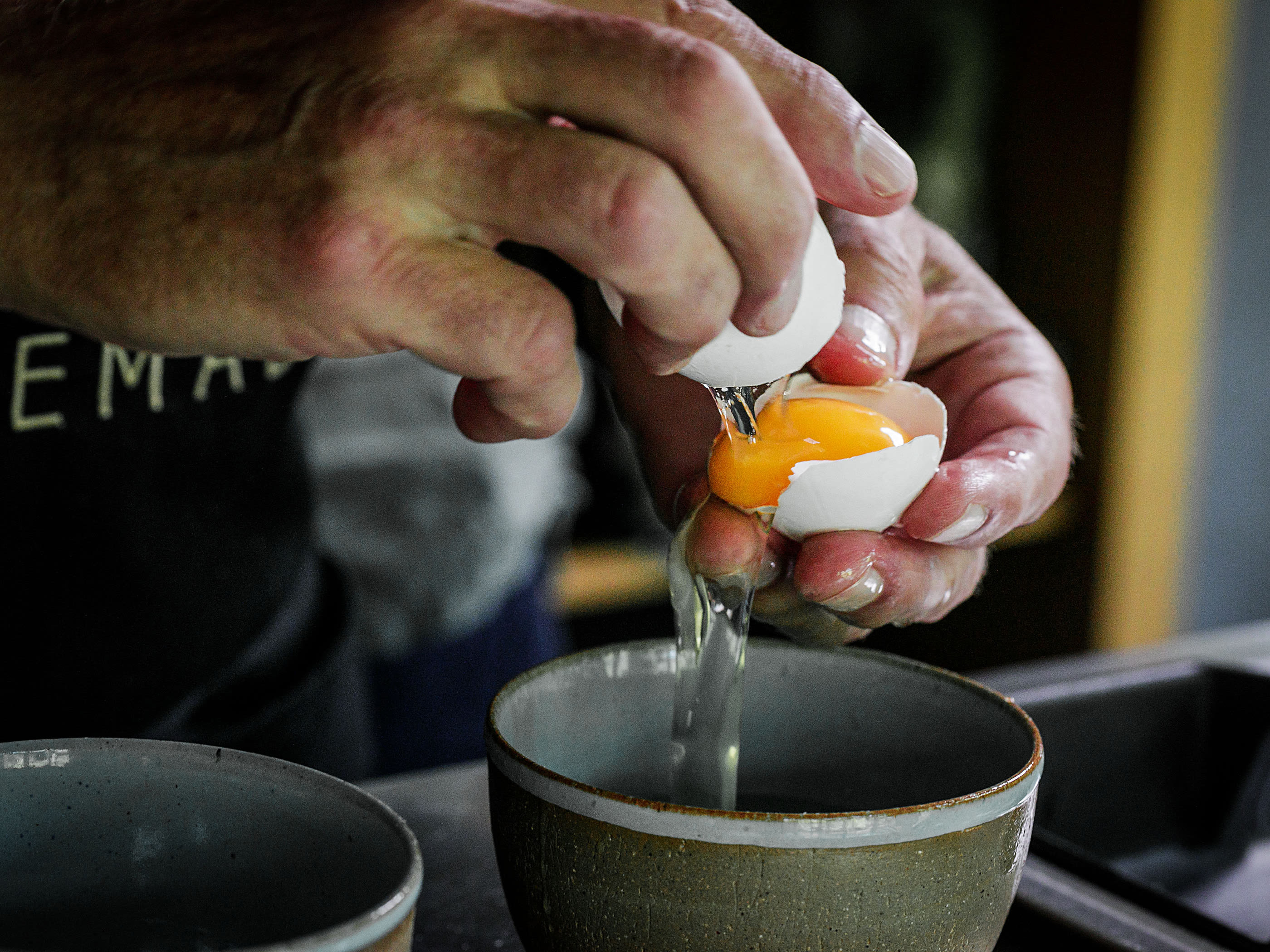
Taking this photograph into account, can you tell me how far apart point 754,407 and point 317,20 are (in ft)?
1.08

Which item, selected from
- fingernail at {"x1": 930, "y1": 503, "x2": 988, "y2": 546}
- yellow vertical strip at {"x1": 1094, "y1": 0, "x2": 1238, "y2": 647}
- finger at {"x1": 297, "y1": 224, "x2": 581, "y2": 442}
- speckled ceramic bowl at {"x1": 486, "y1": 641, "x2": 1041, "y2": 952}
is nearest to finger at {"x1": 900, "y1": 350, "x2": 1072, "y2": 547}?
fingernail at {"x1": 930, "y1": 503, "x2": 988, "y2": 546}

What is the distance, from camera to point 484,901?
0.79m

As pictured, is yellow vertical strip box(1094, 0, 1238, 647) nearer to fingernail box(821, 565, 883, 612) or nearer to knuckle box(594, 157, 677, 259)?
fingernail box(821, 565, 883, 612)

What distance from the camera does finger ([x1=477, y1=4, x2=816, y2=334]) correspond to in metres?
0.47

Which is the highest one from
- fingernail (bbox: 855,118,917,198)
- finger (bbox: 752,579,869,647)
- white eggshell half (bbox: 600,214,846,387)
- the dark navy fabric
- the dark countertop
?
fingernail (bbox: 855,118,917,198)

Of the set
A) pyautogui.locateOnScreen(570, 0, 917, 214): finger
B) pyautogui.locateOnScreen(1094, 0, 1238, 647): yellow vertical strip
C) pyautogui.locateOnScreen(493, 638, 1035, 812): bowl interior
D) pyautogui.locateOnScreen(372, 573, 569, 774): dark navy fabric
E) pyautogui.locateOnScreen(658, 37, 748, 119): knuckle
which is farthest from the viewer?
pyautogui.locateOnScreen(1094, 0, 1238, 647): yellow vertical strip

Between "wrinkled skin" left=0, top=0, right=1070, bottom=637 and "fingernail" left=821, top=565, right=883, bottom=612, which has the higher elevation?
"wrinkled skin" left=0, top=0, right=1070, bottom=637

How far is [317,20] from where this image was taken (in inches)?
20.2

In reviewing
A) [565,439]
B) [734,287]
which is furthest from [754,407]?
[565,439]

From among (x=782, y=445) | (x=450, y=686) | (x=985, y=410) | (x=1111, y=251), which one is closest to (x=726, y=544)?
(x=782, y=445)

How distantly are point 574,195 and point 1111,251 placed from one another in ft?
8.45

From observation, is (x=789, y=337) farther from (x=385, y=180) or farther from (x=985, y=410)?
(x=985, y=410)

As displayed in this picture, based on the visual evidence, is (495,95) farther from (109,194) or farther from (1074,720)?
(1074,720)

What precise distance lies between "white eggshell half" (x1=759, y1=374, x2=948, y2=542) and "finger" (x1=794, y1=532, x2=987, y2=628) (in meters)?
0.01
